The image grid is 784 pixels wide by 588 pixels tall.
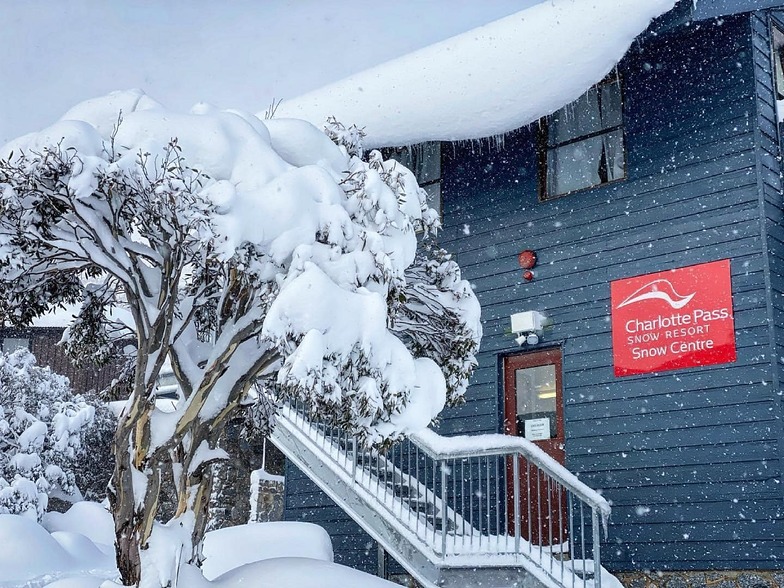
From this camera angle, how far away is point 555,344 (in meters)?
9.89

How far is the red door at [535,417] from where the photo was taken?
9758mm

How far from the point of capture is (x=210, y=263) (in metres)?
5.61

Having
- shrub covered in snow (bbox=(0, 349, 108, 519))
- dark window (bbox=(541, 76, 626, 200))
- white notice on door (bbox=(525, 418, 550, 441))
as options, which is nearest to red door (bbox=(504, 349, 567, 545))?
white notice on door (bbox=(525, 418, 550, 441))

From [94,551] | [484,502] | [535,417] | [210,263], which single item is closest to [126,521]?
[210,263]

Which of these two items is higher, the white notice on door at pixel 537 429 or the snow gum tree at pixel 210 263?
the snow gum tree at pixel 210 263

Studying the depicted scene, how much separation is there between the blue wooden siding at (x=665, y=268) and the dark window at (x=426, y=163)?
4.14 ft

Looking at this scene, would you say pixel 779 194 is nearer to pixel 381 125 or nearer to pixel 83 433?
pixel 381 125

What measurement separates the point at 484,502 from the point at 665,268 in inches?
131

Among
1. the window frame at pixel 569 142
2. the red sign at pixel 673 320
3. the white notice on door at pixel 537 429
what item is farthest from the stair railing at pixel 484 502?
the window frame at pixel 569 142

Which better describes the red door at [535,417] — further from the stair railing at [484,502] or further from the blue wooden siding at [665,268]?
the blue wooden siding at [665,268]

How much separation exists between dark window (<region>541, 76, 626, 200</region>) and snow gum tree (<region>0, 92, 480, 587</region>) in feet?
12.7

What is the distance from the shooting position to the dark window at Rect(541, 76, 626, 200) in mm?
9891

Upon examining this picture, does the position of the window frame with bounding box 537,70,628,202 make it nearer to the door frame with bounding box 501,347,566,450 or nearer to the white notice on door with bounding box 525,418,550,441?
the door frame with bounding box 501,347,566,450

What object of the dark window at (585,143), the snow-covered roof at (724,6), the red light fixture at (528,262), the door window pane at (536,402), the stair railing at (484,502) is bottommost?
the stair railing at (484,502)
